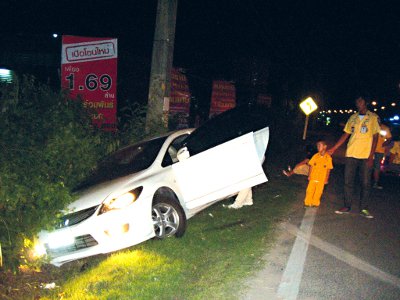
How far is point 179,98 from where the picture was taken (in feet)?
34.8

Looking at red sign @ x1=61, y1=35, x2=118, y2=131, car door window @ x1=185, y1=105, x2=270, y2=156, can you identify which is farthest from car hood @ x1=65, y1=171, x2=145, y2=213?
red sign @ x1=61, y1=35, x2=118, y2=131

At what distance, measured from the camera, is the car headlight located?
4.93 metres

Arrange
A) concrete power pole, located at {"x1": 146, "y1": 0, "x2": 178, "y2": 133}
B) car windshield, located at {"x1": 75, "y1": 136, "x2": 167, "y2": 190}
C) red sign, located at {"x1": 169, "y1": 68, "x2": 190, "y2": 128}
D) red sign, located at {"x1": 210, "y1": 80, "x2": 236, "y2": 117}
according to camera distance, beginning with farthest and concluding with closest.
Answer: red sign, located at {"x1": 210, "y1": 80, "x2": 236, "y2": 117}
red sign, located at {"x1": 169, "y1": 68, "x2": 190, "y2": 128}
concrete power pole, located at {"x1": 146, "y1": 0, "x2": 178, "y2": 133}
car windshield, located at {"x1": 75, "y1": 136, "x2": 167, "y2": 190}

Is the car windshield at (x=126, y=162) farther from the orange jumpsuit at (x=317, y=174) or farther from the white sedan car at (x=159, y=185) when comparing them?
the orange jumpsuit at (x=317, y=174)

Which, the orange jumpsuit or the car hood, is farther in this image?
the orange jumpsuit

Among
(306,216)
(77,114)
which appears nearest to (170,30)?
(77,114)

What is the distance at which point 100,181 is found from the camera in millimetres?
5754

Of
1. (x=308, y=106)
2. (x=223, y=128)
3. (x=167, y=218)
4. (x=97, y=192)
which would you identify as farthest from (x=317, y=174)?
(x=308, y=106)

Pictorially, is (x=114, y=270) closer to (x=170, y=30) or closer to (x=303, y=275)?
(x=303, y=275)

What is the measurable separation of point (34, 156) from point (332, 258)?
12.7ft

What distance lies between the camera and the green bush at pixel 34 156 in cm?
461

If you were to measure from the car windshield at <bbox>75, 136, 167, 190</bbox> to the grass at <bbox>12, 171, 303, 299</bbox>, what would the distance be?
43.5 inches

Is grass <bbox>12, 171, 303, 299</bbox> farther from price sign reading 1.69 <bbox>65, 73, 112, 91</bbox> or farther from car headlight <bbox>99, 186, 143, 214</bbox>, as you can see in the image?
price sign reading 1.69 <bbox>65, 73, 112, 91</bbox>

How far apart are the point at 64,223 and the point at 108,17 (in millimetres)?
11709
